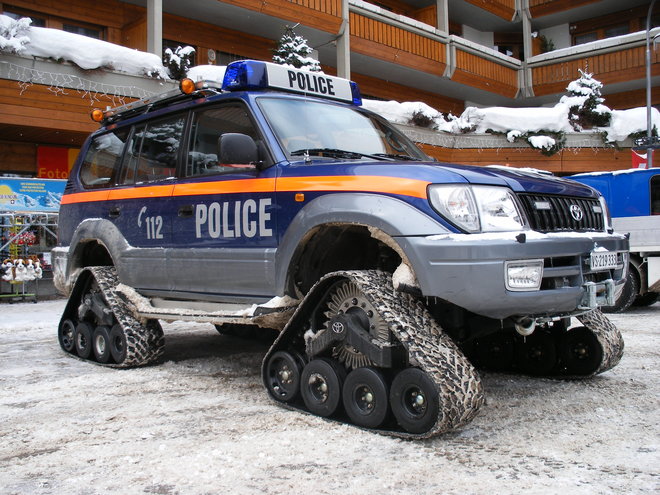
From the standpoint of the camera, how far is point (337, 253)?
4281 mm

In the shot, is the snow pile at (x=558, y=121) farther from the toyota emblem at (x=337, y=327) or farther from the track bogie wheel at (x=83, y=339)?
the toyota emblem at (x=337, y=327)

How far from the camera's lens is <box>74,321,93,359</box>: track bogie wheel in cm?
598

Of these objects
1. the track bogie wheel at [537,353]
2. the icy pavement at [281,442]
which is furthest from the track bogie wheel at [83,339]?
the track bogie wheel at [537,353]

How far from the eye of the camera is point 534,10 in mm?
28156

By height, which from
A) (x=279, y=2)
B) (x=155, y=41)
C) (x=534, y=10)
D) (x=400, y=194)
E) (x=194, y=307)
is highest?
(x=534, y=10)

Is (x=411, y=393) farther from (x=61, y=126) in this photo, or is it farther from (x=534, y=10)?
(x=534, y=10)

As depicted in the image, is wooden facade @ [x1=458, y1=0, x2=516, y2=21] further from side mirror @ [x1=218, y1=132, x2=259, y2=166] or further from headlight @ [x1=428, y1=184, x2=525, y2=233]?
headlight @ [x1=428, y1=184, x2=525, y2=233]

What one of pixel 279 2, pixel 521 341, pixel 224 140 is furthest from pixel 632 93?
pixel 224 140

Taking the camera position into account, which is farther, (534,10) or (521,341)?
(534,10)

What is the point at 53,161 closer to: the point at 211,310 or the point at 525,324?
the point at 211,310

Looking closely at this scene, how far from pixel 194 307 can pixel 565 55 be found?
25542 millimetres

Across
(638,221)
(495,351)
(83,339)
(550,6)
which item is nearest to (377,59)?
(550,6)

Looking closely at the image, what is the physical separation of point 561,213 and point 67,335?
16.1ft

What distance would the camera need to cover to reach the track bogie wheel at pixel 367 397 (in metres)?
3.56
